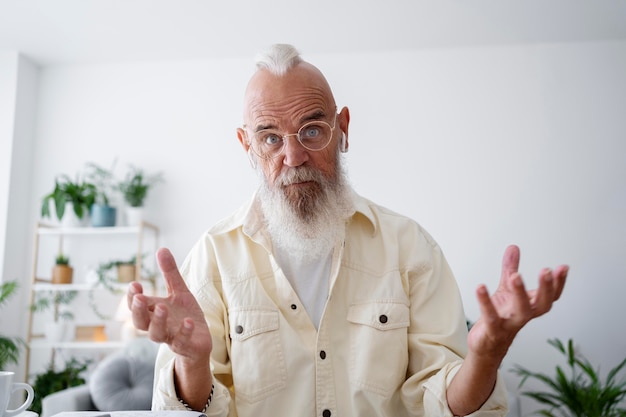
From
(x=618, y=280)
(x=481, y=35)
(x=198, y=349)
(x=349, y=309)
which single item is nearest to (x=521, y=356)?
(x=618, y=280)

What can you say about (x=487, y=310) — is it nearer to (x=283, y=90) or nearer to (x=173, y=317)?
(x=173, y=317)

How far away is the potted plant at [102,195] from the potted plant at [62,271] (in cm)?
38

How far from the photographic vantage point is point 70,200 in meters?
4.98

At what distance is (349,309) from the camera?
57.5 inches

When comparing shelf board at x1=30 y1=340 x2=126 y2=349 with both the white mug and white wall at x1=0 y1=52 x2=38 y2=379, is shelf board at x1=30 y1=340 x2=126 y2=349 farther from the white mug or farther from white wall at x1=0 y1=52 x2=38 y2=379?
the white mug

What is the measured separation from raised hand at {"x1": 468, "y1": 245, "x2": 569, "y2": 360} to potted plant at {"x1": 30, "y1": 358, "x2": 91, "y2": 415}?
13.7 ft

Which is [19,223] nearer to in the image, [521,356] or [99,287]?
[99,287]

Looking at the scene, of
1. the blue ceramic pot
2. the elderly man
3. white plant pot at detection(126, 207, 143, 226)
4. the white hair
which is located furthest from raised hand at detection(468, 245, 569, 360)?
the blue ceramic pot

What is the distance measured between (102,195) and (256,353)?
4.07 m

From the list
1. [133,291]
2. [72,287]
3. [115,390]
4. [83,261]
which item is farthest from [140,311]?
[83,261]

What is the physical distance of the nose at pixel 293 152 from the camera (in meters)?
1.49

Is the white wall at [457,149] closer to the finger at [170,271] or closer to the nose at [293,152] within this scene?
the nose at [293,152]

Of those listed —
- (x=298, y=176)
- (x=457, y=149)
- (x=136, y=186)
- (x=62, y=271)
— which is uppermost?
(x=457, y=149)

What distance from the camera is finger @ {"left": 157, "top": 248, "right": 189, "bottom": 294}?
114cm
